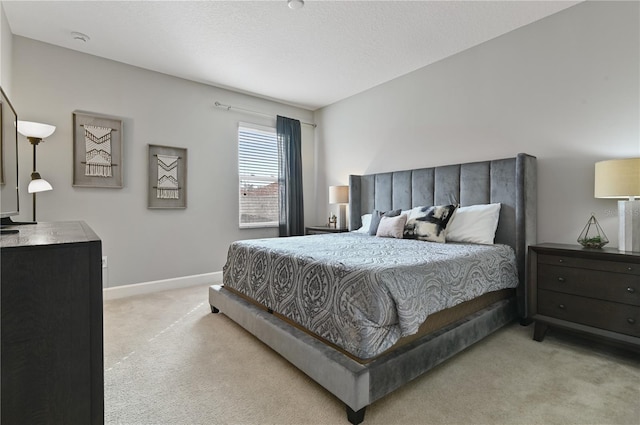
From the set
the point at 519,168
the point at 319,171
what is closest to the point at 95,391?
the point at 519,168

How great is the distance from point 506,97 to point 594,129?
2.61ft

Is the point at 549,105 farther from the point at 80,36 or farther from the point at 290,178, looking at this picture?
the point at 80,36

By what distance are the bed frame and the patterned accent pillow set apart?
37cm

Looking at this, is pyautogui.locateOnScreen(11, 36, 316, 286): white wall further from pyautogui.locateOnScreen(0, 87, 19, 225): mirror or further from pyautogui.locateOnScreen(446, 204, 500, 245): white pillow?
pyautogui.locateOnScreen(446, 204, 500, 245): white pillow

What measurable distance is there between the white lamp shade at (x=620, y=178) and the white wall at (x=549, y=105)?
1.24ft

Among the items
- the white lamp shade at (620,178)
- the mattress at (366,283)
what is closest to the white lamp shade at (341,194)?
the mattress at (366,283)

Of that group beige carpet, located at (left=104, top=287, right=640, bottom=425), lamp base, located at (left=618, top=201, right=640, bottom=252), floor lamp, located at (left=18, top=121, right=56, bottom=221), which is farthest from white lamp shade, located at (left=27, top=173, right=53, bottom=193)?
lamp base, located at (left=618, top=201, right=640, bottom=252)

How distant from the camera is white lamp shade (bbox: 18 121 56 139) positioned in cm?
260

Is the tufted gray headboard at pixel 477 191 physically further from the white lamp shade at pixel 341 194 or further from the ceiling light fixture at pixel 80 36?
the ceiling light fixture at pixel 80 36

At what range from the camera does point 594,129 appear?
2.51 m

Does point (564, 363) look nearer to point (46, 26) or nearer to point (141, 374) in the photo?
point (141, 374)

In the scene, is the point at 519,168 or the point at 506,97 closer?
the point at 519,168

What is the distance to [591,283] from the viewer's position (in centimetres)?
213

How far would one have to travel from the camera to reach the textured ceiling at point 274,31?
258 cm
